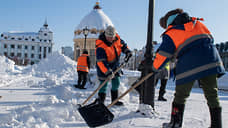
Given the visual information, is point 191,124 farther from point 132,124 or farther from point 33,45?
point 33,45

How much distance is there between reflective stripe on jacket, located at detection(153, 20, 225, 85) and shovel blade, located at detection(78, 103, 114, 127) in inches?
46.1

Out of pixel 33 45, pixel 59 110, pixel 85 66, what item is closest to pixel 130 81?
pixel 85 66

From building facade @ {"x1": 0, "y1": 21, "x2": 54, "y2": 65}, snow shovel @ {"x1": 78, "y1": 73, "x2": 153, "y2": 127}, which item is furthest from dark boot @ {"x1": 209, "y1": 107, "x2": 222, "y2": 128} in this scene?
building facade @ {"x1": 0, "y1": 21, "x2": 54, "y2": 65}

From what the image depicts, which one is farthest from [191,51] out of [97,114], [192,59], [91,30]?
[91,30]

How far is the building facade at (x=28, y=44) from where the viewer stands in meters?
64.4

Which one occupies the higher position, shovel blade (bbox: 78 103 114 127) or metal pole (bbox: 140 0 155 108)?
metal pole (bbox: 140 0 155 108)

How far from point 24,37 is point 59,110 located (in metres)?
69.8

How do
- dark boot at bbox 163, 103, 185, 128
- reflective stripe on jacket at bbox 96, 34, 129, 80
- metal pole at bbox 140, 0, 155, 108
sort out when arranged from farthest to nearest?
1. reflective stripe on jacket at bbox 96, 34, 129, 80
2. metal pole at bbox 140, 0, 155, 108
3. dark boot at bbox 163, 103, 185, 128

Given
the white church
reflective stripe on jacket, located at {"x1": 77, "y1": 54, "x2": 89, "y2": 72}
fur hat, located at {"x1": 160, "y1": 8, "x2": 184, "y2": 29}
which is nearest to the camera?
fur hat, located at {"x1": 160, "y1": 8, "x2": 184, "y2": 29}

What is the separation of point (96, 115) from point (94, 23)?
3838 centimetres

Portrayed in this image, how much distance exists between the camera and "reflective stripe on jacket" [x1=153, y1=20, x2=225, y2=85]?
2119mm

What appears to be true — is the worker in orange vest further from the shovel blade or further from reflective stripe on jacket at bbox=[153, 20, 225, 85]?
reflective stripe on jacket at bbox=[153, 20, 225, 85]

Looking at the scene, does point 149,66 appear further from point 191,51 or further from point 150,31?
point 191,51

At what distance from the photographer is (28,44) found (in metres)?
65.6
